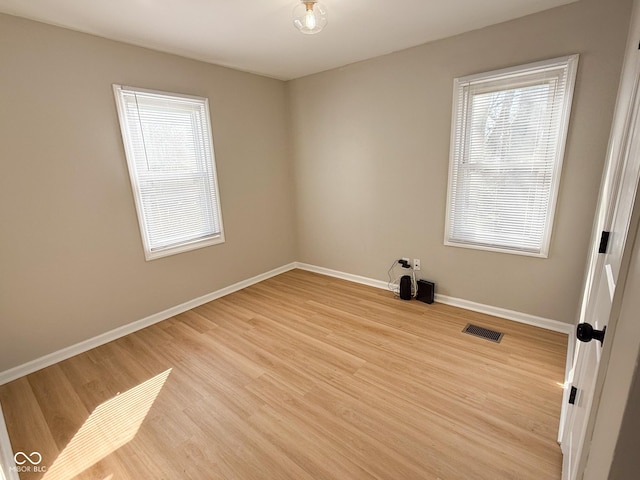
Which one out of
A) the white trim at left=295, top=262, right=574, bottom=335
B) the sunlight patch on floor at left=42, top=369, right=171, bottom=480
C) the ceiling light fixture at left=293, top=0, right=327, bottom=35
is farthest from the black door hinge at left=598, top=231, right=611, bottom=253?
the sunlight patch on floor at left=42, top=369, right=171, bottom=480

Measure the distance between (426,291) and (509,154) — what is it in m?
1.47

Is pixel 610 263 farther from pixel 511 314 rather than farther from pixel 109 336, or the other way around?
pixel 109 336

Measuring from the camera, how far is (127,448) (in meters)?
1.64

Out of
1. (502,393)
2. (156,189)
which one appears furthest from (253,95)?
(502,393)

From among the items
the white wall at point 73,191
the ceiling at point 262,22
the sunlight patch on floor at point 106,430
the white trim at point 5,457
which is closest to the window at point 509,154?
the ceiling at point 262,22

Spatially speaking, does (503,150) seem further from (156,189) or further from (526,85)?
(156,189)

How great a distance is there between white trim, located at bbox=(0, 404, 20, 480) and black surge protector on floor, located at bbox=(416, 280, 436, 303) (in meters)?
3.06

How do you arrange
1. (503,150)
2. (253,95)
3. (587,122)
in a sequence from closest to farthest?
1. (587,122)
2. (503,150)
3. (253,95)

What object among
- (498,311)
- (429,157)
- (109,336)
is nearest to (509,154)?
(429,157)

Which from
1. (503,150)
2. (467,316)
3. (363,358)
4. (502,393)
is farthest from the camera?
(467,316)

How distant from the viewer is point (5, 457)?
140 cm

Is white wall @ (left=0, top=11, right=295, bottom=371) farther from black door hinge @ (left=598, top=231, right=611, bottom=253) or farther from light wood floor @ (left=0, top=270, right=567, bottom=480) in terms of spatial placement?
black door hinge @ (left=598, top=231, right=611, bottom=253)

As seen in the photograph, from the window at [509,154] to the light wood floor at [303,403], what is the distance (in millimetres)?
843

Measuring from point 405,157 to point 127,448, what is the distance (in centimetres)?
311
